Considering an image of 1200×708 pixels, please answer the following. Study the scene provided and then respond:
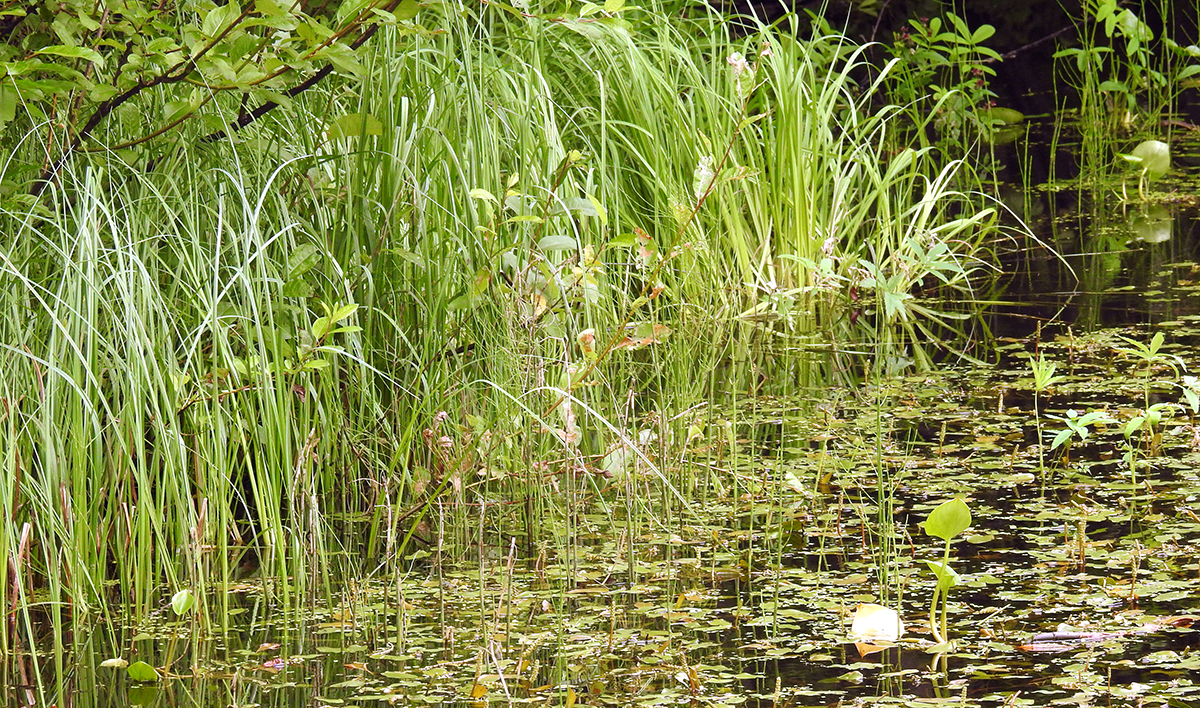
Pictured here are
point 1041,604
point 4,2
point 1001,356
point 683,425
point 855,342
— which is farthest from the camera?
point 855,342

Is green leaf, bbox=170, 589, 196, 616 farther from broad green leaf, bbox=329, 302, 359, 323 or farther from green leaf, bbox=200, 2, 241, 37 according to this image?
green leaf, bbox=200, 2, 241, 37

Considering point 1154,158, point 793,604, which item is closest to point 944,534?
point 793,604

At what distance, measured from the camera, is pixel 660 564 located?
2.38 m

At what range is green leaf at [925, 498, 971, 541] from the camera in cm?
214

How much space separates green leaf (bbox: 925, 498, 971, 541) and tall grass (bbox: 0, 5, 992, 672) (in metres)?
0.46

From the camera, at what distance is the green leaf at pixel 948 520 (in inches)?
84.4

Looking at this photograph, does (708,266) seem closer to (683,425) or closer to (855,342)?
(855,342)

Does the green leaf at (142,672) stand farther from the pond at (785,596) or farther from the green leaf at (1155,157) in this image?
the green leaf at (1155,157)

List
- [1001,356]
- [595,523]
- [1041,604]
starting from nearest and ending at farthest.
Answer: [1041,604], [595,523], [1001,356]

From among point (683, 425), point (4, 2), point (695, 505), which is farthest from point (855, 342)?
point (4, 2)

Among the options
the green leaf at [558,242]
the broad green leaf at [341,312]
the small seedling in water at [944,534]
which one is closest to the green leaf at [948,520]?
the small seedling in water at [944,534]

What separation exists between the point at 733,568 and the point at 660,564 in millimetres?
124

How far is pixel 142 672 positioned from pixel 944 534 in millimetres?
1201

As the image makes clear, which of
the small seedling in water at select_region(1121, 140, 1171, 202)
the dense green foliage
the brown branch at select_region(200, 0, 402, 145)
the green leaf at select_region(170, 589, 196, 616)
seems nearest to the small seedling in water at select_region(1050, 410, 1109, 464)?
the dense green foliage
